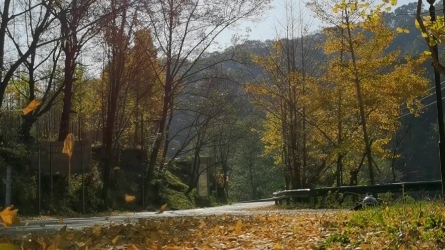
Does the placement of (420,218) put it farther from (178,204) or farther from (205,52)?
(178,204)

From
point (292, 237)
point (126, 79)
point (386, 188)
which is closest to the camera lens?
point (292, 237)

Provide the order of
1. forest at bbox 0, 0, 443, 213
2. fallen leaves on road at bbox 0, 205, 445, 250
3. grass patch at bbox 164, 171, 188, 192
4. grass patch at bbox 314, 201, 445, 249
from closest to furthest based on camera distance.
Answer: grass patch at bbox 314, 201, 445, 249, fallen leaves on road at bbox 0, 205, 445, 250, forest at bbox 0, 0, 443, 213, grass patch at bbox 164, 171, 188, 192

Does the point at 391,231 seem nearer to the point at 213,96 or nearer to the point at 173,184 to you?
the point at 213,96

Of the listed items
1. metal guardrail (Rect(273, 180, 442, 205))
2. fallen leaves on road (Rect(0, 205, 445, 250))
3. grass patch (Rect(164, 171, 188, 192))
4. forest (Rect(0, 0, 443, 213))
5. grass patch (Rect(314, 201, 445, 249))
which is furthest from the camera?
grass patch (Rect(164, 171, 188, 192))

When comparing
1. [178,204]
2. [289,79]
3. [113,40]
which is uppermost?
[113,40]

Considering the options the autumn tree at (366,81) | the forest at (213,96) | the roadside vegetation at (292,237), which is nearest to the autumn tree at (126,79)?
the forest at (213,96)

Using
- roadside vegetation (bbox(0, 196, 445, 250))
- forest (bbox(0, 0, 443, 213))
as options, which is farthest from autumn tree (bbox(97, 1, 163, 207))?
roadside vegetation (bbox(0, 196, 445, 250))

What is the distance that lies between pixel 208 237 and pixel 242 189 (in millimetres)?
94767

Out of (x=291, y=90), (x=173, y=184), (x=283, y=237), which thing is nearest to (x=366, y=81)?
(x=291, y=90)

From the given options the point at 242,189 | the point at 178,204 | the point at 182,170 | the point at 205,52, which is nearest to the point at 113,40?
the point at 205,52

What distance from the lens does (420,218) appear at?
26.8ft

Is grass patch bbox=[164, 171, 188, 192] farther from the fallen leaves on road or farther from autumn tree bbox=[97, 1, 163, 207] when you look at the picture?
the fallen leaves on road

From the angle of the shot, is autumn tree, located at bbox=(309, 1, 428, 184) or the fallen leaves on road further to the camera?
autumn tree, located at bbox=(309, 1, 428, 184)

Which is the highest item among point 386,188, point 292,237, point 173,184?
point 173,184
